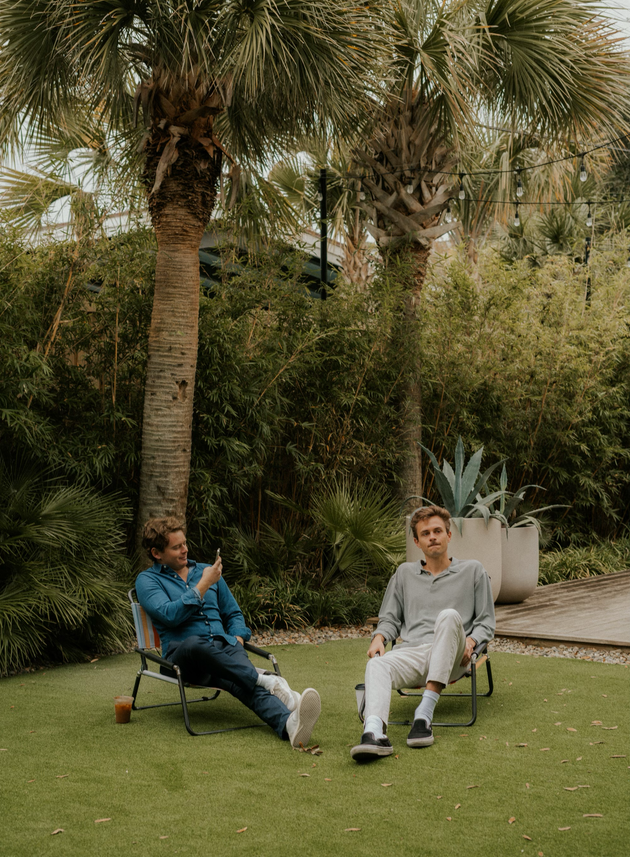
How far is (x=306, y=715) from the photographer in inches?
134

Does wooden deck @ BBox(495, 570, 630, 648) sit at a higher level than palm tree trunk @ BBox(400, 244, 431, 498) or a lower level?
lower

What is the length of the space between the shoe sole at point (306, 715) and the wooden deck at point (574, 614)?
8.73 ft

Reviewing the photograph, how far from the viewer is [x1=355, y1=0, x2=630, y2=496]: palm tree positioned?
694cm

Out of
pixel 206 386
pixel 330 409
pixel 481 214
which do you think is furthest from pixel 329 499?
pixel 481 214

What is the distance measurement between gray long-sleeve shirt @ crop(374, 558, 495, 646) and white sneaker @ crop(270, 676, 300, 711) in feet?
1.59

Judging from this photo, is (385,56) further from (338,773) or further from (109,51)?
(338,773)

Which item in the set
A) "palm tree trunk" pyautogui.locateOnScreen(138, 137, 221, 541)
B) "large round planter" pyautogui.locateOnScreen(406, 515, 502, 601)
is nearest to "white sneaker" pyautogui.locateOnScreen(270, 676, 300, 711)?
"palm tree trunk" pyautogui.locateOnScreen(138, 137, 221, 541)

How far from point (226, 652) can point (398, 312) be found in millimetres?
4643

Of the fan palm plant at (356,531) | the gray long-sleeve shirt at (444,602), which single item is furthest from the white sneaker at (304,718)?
the fan palm plant at (356,531)

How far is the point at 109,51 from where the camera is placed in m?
5.25

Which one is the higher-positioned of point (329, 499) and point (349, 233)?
point (349, 233)

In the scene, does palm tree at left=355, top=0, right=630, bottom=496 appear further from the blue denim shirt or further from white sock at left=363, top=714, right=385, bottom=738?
white sock at left=363, top=714, right=385, bottom=738

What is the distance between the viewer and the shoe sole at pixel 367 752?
125 inches

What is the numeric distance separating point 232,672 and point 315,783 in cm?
75
